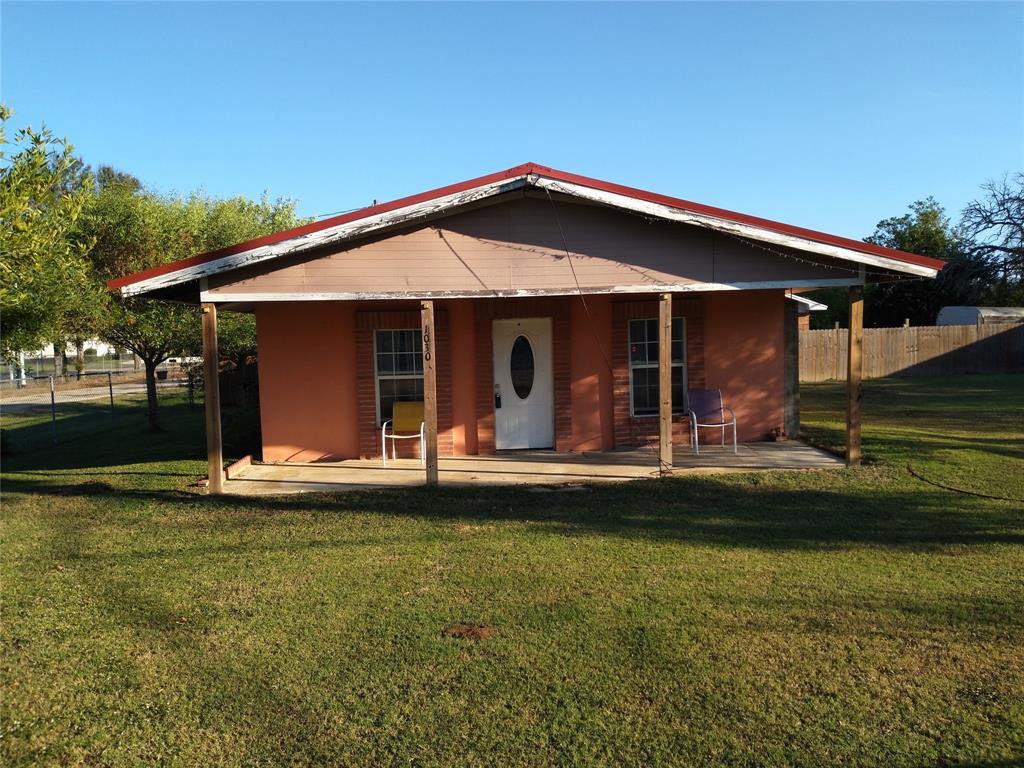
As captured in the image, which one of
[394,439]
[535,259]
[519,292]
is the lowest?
[394,439]

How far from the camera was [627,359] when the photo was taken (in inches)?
457

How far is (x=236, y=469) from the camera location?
34.0 ft

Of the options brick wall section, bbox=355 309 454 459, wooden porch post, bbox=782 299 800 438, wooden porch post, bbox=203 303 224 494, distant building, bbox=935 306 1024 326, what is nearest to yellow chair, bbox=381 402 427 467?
brick wall section, bbox=355 309 454 459

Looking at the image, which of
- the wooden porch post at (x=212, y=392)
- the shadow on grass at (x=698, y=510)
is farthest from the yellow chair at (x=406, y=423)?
the wooden porch post at (x=212, y=392)

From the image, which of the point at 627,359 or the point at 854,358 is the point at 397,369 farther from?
the point at 854,358

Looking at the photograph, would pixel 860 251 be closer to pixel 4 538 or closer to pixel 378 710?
pixel 378 710

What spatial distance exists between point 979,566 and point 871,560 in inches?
30.2

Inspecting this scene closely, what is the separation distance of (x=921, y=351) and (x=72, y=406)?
102ft

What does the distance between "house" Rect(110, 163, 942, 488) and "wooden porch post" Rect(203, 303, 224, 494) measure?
0.04m

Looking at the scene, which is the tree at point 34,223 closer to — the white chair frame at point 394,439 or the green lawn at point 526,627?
the green lawn at point 526,627

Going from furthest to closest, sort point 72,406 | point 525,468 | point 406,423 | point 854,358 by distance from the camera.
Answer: point 72,406, point 406,423, point 525,468, point 854,358

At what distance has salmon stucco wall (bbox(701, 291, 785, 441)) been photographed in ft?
38.5

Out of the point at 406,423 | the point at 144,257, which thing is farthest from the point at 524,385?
the point at 144,257

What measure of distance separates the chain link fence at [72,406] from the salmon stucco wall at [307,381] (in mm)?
6799
